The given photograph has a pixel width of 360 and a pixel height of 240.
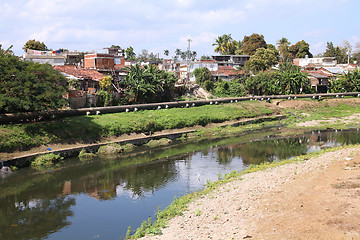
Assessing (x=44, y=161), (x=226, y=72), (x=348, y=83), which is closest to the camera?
(x=44, y=161)

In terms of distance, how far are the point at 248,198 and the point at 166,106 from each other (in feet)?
111

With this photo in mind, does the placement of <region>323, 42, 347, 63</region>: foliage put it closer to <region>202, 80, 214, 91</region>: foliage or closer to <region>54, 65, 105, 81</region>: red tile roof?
<region>202, 80, 214, 91</region>: foliage

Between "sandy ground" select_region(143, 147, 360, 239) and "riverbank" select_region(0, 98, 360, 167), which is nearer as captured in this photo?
"sandy ground" select_region(143, 147, 360, 239)

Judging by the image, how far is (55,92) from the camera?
3494 cm

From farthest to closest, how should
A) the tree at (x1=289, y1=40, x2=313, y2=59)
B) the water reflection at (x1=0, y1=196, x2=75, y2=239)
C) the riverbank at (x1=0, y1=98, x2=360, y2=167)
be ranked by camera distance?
the tree at (x1=289, y1=40, x2=313, y2=59) < the riverbank at (x1=0, y1=98, x2=360, y2=167) < the water reflection at (x1=0, y1=196, x2=75, y2=239)

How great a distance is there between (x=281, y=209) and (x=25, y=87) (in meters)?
25.7

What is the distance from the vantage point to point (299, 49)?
130875 mm

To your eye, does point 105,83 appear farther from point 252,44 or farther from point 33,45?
point 252,44

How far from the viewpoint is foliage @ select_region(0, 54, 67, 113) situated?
107 feet

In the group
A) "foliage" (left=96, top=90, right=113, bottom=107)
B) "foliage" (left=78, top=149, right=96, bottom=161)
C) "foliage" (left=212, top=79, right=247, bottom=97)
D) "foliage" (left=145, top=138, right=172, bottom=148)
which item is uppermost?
"foliage" (left=212, top=79, right=247, bottom=97)

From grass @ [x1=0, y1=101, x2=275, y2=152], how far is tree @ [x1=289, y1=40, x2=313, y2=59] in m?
79.9

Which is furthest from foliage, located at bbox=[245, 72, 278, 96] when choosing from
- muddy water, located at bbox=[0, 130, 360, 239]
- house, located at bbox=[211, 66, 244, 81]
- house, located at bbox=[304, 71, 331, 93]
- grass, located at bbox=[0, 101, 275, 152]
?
muddy water, located at bbox=[0, 130, 360, 239]

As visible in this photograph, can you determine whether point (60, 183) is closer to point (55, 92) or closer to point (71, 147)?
point (71, 147)

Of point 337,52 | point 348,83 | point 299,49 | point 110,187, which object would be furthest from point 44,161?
point 337,52
